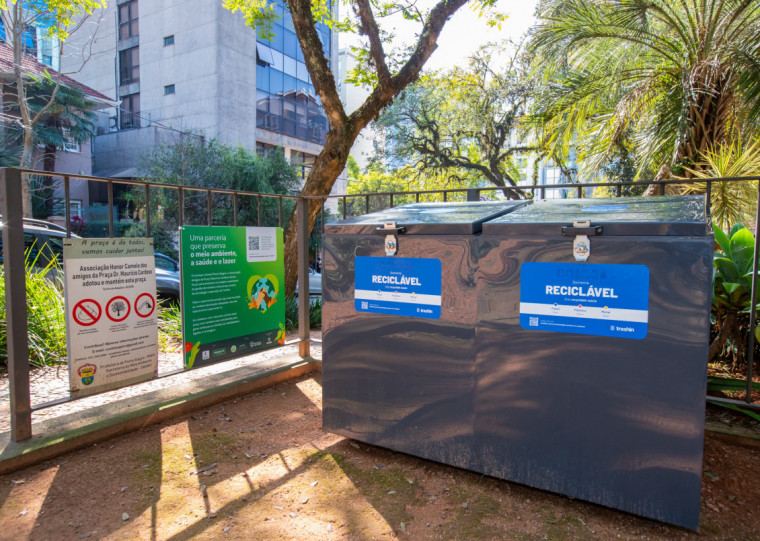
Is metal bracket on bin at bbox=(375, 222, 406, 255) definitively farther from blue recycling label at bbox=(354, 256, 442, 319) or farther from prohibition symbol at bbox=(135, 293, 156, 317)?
prohibition symbol at bbox=(135, 293, 156, 317)

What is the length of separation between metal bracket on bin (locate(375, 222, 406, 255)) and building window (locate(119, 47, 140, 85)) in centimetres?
2670

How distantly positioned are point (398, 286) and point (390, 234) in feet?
0.91

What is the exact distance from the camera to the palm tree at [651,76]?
628 cm

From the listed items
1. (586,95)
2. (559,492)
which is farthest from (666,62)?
(559,492)

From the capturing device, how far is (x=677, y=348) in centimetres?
198

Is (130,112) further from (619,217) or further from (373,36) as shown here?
(619,217)

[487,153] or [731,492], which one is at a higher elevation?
[487,153]

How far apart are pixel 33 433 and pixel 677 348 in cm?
335

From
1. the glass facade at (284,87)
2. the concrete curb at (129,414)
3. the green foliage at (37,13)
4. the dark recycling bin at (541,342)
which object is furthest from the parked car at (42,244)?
the glass facade at (284,87)

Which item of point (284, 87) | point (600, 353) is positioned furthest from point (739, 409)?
point (284, 87)

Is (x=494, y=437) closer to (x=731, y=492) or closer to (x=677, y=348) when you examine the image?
(x=677, y=348)

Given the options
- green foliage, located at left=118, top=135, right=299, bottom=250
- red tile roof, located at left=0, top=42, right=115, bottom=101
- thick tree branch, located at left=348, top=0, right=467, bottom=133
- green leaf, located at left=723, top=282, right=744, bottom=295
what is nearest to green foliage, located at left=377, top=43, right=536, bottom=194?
green foliage, located at left=118, top=135, right=299, bottom=250

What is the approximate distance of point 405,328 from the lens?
2627 millimetres

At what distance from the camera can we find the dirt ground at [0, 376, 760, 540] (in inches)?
86.7
